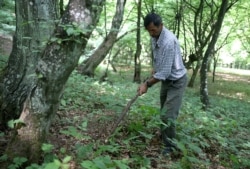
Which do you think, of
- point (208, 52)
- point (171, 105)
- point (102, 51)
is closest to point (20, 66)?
Answer: point (171, 105)

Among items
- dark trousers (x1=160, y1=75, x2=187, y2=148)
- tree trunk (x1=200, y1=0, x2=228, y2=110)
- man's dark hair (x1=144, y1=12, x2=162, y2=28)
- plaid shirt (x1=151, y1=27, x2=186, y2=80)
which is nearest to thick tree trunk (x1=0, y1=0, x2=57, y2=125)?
man's dark hair (x1=144, y1=12, x2=162, y2=28)

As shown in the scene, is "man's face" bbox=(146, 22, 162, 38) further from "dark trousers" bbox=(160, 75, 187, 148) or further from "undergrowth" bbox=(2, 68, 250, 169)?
"undergrowth" bbox=(2, 68, 250, 169)

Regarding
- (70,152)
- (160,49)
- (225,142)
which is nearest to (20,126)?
(70,152)

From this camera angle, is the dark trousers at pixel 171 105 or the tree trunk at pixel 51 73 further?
the dark trousers at pixel 171 105

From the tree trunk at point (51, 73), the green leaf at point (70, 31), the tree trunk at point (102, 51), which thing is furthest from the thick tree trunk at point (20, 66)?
the tree trunk at point (102, 51)

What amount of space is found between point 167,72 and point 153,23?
0.72 m

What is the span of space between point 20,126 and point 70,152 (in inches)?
30.9

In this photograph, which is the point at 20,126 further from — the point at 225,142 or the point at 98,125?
the point at 225,142

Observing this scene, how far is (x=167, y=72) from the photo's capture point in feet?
14.3

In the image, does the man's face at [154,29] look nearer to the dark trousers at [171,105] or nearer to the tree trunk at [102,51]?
the dark trousers at [171,105]

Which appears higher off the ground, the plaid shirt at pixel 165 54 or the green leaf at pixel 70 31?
the green leaf at pixel 70 31

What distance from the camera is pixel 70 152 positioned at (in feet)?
12.4

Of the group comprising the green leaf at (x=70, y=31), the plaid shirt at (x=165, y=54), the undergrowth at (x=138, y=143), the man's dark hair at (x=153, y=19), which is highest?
the man's dark hair at (x=153, y=19)

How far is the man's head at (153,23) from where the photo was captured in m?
4.23
